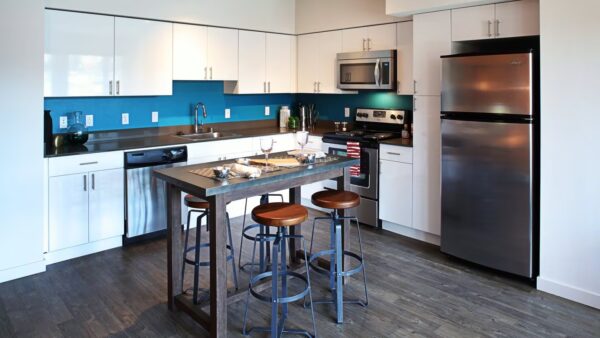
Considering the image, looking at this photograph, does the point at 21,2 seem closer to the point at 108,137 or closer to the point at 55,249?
the point at 108,137

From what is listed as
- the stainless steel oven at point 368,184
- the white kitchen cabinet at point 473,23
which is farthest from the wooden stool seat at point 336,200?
the white kitchen cabinet at point 473,23

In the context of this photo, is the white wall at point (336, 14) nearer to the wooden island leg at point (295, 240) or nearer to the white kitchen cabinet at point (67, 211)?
the wooden island leg at point (295, 240)

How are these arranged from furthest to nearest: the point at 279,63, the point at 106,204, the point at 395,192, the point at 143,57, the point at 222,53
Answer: the point at 279,63 → the point at 222,53 → the point at 395,192 → the point at 143,57 → the point at 106,204

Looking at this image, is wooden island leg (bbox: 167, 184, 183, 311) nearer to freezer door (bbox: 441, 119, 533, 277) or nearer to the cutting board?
the cutting board

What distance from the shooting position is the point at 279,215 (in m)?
2.54

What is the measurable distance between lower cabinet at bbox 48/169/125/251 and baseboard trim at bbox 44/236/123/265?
2.0 inches

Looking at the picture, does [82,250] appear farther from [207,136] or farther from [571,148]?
[571,148]

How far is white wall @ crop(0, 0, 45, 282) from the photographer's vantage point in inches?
128

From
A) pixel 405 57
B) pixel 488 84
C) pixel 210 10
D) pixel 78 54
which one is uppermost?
pixel 210 10

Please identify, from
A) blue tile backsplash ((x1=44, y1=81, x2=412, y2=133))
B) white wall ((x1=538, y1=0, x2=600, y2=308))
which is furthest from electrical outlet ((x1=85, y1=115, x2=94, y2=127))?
white wall ((x1=538, y1=0, x2=600, y2=308))

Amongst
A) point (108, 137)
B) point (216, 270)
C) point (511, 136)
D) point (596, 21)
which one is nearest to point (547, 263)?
point (511, 136)

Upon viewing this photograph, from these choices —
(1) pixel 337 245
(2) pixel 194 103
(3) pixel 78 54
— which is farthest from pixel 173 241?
(2) pixel 194 103

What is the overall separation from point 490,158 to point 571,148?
547 mm

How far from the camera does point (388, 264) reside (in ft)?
12.2
